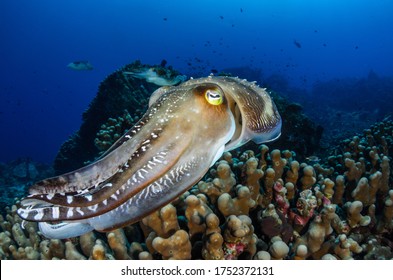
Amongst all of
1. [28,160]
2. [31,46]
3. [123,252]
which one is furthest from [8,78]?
[123,252]

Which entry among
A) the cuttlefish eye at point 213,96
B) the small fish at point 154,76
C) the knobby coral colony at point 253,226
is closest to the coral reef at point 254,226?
the knobby coral colony at point 253,226

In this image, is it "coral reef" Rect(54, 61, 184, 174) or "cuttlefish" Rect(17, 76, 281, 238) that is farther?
"coral reef" Rect(54, 61, 184, 174)

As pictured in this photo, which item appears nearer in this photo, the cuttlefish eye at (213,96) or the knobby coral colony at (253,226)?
the cuttlefish eye at (213,96)

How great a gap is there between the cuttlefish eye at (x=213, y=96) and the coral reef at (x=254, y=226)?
983 millimetres

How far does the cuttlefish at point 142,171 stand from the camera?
5.47 feet

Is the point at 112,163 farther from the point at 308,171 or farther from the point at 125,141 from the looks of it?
the point at 308,171

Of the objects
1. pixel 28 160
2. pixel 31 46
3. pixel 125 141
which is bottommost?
pixel 125 141

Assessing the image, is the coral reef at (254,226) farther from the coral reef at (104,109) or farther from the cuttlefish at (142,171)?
the coral reef at (104,109)

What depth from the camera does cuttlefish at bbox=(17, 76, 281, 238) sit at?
1.67 meters

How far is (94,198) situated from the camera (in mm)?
1634

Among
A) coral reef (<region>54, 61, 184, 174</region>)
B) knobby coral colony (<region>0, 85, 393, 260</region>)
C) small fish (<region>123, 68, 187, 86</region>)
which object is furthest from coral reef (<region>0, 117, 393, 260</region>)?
coral reef (<region>54, 61, 184, 174</region>)

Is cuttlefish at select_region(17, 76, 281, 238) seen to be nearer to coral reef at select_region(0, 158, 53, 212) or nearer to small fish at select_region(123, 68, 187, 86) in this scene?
small fish at select_region(123, 68, 187, 86)

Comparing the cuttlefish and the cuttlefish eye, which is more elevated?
the cuttlefish eye
